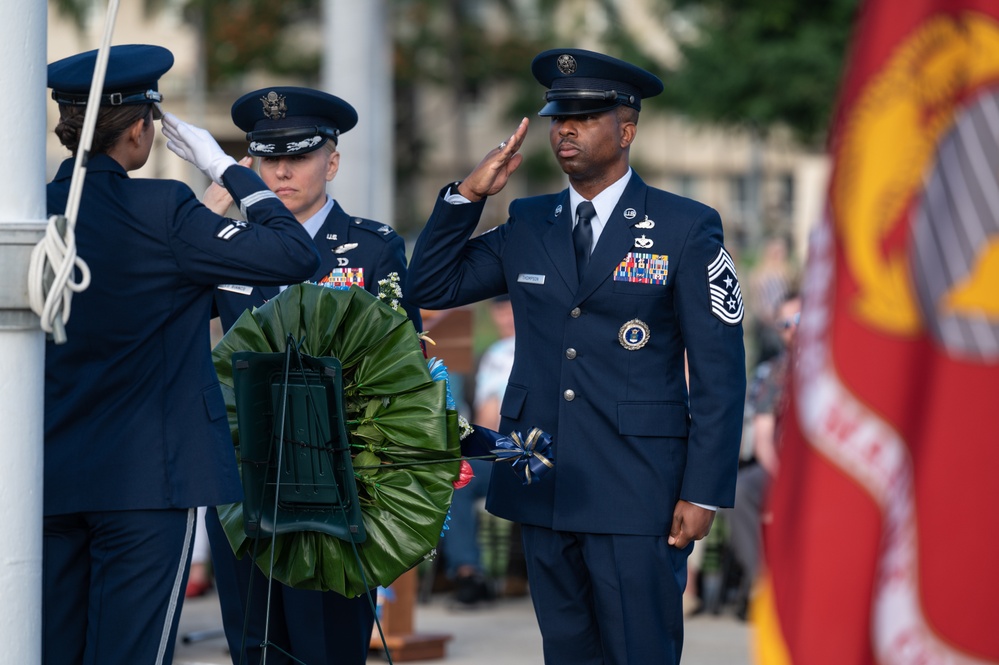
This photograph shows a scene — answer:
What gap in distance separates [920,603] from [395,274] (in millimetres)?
2721

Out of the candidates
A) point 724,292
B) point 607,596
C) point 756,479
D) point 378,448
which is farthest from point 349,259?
point 756,479

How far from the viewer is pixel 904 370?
2.15 meters

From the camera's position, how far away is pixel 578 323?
14.4 ft

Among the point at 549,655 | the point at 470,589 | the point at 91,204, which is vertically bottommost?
the point at 470,589

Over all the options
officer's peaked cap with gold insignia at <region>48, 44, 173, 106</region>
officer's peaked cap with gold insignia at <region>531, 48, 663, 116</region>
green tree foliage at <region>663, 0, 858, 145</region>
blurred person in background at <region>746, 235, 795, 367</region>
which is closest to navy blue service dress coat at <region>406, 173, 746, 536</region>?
officer's peaked cap with gold insignia at <region>531, 48, 663, 116</region>

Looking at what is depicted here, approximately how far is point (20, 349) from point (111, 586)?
2.49 ft

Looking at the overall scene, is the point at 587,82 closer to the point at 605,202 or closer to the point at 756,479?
the point at 605,202

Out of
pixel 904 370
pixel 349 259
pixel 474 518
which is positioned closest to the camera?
pixel 904 370

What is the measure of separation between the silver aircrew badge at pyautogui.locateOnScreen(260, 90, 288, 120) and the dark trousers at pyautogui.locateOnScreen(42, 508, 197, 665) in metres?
1.72

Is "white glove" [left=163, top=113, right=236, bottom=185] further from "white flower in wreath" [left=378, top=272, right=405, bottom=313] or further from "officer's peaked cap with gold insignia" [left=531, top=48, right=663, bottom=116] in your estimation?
"officer's peaked cap with gold insignia" [left=531, top=48, right=663, bottom=116]

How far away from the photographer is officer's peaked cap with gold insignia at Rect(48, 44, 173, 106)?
369 cm

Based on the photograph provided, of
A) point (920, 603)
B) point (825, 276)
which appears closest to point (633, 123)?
point (825, 276)

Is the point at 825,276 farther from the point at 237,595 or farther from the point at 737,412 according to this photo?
the point at 237,595

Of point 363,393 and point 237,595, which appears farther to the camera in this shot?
point 237,595
